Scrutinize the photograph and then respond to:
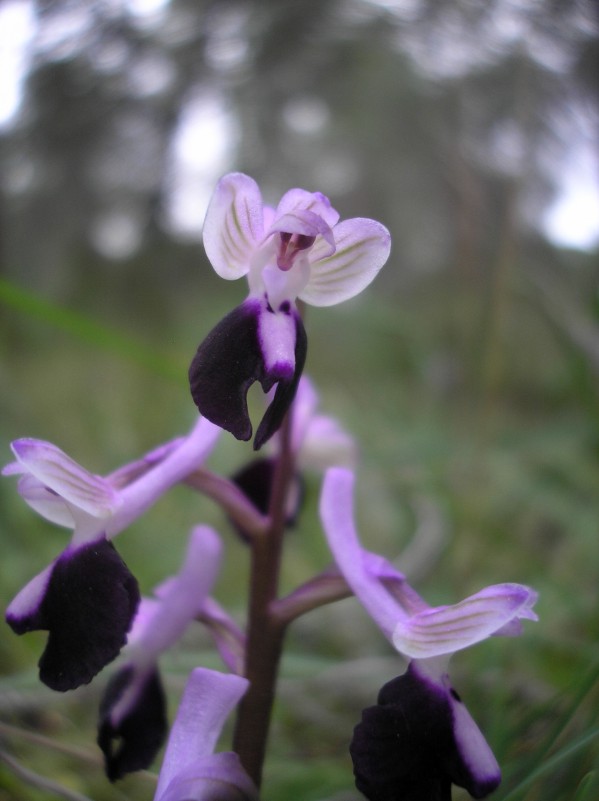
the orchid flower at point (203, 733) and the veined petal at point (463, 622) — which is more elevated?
the veined petal at point (463, 622)

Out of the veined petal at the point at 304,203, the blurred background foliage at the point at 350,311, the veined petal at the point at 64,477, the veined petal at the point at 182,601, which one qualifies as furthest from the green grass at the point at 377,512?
the veined petal at the point at 304,203

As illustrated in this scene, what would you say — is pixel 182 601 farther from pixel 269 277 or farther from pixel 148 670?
pixel 269 277

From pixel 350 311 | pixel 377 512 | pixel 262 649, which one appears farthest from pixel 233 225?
pixel 350 311

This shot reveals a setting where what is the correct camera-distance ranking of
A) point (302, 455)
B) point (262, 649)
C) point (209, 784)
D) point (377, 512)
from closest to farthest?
point (209, 784), point (262, 649), point (302, 455), point (377, 512)

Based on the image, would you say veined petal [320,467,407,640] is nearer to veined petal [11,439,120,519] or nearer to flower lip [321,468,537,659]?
flower lip [321,468,537,659]

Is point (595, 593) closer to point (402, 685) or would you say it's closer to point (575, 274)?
point (402, 685)

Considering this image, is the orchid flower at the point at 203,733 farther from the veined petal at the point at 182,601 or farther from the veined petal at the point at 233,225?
the veined petal at the point at 233,225

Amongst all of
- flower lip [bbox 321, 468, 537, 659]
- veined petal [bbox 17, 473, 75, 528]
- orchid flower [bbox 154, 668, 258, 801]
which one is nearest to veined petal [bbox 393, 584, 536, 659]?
flower lip [bbox 321, 468, 537, 659]
